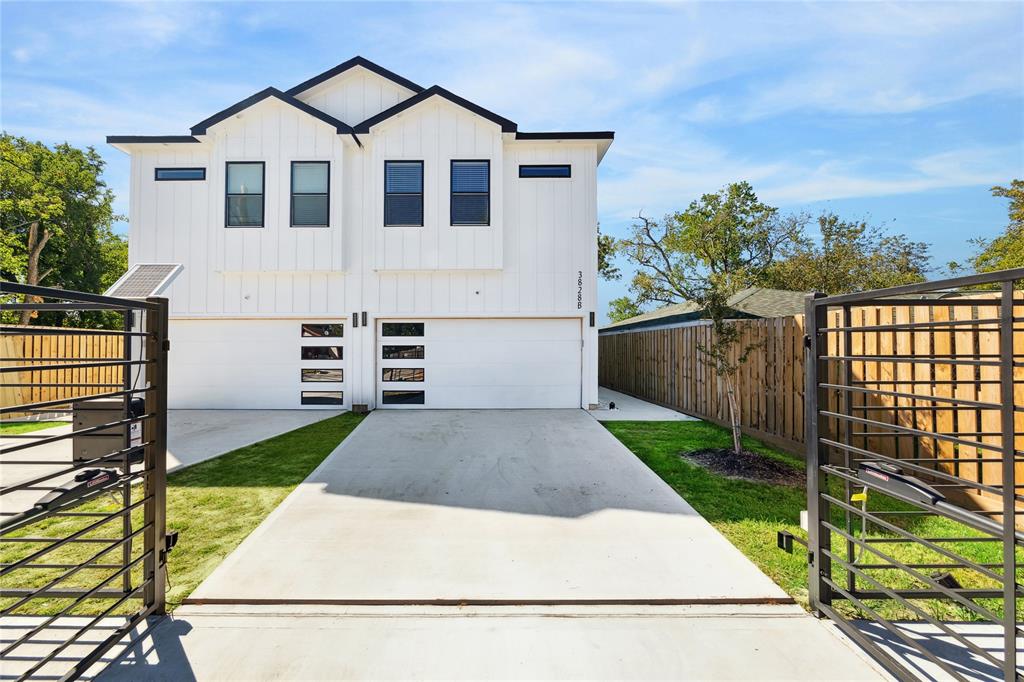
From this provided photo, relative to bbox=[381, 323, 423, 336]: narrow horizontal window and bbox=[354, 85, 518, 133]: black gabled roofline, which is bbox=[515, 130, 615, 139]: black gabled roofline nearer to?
bbox=[354, 85, 518, 133]: black gabled roofline

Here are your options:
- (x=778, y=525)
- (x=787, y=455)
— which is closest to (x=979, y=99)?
(x=787, y=455)

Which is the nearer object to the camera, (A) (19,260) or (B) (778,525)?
(B) (778,525)

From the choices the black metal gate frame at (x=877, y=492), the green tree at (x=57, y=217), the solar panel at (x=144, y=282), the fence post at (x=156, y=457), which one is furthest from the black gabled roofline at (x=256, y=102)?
the green tree at (x=57, y=217)

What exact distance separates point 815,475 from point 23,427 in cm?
1234

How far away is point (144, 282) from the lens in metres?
8.27

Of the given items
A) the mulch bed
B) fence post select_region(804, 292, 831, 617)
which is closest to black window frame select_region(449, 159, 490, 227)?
the mulch bed

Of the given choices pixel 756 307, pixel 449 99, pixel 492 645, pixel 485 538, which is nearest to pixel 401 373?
pixel 449 99

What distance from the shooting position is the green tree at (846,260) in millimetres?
19578

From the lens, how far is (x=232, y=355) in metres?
10.3

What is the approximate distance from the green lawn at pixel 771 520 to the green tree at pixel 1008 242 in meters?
15.6

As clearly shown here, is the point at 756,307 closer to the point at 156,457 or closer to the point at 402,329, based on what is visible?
the point at 402,329

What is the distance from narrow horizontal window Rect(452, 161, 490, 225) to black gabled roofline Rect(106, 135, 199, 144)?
5.88 metres

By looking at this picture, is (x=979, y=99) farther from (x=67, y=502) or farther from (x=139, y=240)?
(x=139, y=240)

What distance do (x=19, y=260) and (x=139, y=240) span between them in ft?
34.1
